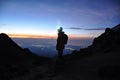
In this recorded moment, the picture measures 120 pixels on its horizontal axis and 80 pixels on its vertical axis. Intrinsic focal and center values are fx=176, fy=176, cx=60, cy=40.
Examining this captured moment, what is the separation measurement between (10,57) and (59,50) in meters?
14.0

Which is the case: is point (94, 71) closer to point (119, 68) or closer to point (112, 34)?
point (119, 68)

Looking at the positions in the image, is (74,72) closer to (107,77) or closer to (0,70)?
(107,77)

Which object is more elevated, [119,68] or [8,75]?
[119,68]

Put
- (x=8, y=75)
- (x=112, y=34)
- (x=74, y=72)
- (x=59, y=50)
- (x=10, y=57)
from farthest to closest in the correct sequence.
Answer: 1. (x=10, y=57)
2. (x=112, y=34)
3. (x=59, y=50)
4. (x=8, y=75)
5. (x=74, y=72)

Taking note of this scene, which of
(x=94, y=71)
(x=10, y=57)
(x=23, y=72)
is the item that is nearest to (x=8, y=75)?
(x=23, y=72)

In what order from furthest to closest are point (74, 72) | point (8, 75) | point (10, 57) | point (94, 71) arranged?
point (10, 57), point (8, 75), point (74, 72), point (94, 71)

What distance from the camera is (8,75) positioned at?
18.5m

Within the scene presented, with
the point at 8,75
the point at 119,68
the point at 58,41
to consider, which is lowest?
the point at 8,75

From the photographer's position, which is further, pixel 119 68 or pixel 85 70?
pixel 85 70

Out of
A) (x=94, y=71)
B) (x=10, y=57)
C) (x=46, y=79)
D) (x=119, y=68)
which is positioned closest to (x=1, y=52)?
(x=10, y=57)

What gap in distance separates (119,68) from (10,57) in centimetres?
2176

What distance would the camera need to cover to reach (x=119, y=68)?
13273mm

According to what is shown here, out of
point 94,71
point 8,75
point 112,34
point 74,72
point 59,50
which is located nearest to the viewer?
point 94,71

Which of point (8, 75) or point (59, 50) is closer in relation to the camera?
point (8, 75)
